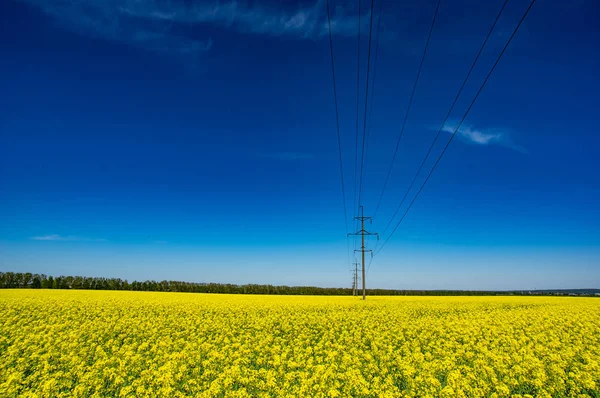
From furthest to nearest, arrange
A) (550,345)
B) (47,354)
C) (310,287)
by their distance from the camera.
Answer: (310,287) → (550,345) → (47,354)

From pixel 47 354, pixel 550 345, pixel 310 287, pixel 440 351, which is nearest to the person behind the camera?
pixel 47 354

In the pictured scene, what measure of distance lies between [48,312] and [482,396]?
79.6 ft

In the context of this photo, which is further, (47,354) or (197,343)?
(197,343)

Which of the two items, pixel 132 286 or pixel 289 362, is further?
pixel 132 286

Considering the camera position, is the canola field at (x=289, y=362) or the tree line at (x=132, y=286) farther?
the tree line at (x=132, y=286)

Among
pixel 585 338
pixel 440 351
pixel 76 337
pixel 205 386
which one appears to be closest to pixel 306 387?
pixel 205 386

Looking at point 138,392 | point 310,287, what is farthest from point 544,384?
point 310,287

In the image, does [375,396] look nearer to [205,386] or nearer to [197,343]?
[205,386]

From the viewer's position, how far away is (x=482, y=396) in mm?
7445

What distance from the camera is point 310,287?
98.1 meters

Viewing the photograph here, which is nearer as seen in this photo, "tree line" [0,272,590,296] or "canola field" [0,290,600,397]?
"canola field" [0,290,600,397]

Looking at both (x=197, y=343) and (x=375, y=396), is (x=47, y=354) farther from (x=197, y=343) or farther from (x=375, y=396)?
(x=375, y=396)

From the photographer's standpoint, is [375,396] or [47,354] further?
[47,354]

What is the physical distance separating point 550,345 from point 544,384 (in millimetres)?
6287
